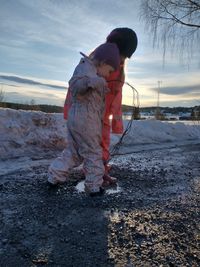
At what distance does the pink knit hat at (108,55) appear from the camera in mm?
4086

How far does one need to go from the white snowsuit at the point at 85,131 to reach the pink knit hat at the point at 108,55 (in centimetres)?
12

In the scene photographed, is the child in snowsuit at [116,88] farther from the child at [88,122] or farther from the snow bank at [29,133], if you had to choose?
the snow bank at [29,133]

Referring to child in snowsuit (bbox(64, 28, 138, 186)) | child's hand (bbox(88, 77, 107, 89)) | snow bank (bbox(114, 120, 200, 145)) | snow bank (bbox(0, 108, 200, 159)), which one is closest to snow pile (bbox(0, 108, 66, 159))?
snow bank (bbox(0, 108, 200, 159))

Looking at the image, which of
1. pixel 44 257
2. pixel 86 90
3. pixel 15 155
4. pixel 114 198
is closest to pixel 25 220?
pixel 44 257

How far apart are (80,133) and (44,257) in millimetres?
1875

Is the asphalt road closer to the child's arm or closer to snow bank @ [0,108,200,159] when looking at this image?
the child's arm

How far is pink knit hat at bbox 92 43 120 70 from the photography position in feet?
13.4

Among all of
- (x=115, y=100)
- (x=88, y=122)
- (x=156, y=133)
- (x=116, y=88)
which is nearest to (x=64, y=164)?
(x=88, y=122)

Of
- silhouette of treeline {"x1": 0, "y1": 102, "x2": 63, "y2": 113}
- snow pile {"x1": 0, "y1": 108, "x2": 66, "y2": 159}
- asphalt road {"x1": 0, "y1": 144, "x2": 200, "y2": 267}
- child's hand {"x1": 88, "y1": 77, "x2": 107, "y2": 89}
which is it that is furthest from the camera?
silhouette of treeline {"x1": 0, "y1": 102, "x2": 63, "y2": 113}

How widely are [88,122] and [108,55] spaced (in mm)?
723

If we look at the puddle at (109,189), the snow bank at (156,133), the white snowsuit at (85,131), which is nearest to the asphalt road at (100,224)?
the puddle at (109,189)

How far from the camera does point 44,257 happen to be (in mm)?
2361

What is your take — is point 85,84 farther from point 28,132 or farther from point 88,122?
point 28,132

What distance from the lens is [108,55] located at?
4.08 metres
